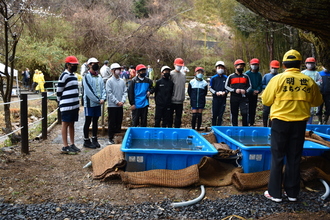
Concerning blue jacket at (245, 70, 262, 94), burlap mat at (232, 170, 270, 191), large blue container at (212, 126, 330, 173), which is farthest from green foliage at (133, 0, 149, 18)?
burlap mat at (232, 170, 270, 191)

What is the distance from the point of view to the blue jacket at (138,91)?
625cm

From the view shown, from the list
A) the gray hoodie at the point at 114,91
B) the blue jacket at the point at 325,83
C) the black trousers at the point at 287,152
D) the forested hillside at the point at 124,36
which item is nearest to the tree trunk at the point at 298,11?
the black trousers at the point at 287,152

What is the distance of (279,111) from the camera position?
3533 millimetres

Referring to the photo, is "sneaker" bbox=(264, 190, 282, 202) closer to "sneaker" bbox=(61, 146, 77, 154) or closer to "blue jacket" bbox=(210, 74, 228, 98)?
"sneaker" bbox=(61, 146, 77, 154)

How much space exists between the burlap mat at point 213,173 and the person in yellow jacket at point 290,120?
65 centimetres

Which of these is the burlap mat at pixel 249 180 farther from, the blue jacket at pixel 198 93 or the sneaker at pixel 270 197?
the blue jacket at pixel 198 93

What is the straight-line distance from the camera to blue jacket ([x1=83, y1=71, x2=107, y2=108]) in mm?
5516

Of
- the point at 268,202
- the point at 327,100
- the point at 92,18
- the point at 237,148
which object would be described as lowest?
the point at 268,202

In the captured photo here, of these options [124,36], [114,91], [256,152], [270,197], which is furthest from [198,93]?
[124,36]

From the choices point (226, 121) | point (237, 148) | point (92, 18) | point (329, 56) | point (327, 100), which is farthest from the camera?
point (92, 18)

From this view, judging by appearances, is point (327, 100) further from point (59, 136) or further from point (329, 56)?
point (59, 136)

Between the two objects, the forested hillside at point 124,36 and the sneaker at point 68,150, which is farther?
the forested hillside at point 124,36

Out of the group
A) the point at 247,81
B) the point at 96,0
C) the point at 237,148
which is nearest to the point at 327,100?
the point at 247,81

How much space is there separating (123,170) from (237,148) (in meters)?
1.64
